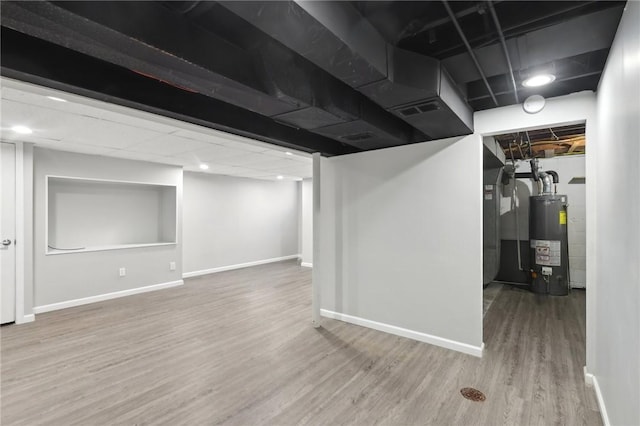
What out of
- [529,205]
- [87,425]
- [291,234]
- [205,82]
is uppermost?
[205,82]

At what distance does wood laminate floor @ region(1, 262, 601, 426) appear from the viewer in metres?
2.00

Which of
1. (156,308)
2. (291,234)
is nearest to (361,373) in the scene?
(156,308)

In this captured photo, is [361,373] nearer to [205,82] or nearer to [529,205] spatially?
[205,82]

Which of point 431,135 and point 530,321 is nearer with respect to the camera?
point 431,135

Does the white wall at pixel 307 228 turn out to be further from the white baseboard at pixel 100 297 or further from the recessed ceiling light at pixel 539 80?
the recessed ceiling light at pixel 539 80

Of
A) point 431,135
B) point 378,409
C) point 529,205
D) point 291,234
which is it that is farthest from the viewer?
point 291,234

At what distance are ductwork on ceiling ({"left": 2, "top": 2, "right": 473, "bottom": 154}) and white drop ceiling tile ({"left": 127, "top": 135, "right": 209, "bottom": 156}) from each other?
74.7 inches

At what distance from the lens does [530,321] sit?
3691mm

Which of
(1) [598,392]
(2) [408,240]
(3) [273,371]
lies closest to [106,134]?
(3) [273,371]

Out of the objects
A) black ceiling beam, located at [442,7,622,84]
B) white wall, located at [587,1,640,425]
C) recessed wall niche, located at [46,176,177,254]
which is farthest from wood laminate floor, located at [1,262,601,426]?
black ceiling beam, located at [442,7,622,84]

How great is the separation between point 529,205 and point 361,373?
474 centimetres

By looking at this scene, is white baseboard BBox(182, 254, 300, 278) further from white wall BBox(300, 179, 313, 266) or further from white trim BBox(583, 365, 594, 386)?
white trim BBox(583, 365, 594, 386)

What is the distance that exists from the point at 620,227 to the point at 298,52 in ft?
6.14

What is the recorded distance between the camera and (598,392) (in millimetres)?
2119
